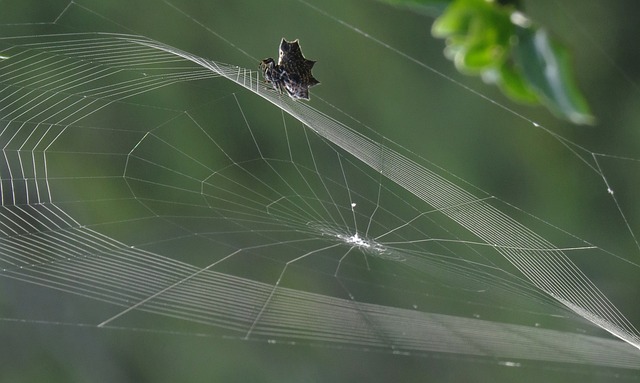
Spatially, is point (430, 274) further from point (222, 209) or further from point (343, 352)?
point (222, 209)

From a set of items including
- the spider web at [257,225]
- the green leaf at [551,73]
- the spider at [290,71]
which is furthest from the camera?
the spider web at [257,225]

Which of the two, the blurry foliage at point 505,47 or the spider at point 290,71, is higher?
the blurry foliage at point 505,47

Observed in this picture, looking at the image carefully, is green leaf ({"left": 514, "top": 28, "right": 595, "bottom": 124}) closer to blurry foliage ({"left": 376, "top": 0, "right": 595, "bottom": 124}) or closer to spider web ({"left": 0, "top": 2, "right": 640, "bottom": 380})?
blurry foliage ({"left": 376, "top": 0, "right": 595, "bottom": 124})

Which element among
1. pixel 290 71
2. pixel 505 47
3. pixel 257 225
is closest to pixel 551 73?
pixel 505 47

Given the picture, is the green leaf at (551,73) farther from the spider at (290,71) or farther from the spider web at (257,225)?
the spider web at (257,225)

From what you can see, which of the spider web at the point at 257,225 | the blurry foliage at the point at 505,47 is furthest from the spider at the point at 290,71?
the blurry foliage at the point at 505,47

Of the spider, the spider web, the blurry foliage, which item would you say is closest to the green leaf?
the blurry foliage

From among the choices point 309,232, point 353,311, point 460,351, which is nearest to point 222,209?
point 309,232

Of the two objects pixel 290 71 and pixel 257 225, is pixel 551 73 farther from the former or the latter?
pixel 257 225
